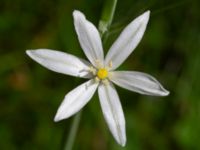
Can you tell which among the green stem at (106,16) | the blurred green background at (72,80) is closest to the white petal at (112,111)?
the green stem at (106,16)

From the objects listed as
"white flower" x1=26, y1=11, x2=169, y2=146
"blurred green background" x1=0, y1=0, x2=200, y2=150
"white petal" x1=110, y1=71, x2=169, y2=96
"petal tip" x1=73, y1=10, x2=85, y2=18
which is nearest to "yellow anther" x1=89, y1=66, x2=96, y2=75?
"white flower" x1=26, y1=11, x2=169, y2=146

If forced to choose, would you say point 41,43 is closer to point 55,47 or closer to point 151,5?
point 55,47

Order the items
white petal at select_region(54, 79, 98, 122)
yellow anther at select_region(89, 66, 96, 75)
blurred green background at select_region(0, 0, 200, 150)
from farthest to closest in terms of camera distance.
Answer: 1. blurred green background at select_region(0, 0, 200, 150)
2. yellow anther at select_region(89, 66, 96, 75)
3. white petal at select_region(54, 79, 98, 122)

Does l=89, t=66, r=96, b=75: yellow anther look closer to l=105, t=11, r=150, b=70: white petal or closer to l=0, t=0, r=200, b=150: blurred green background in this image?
l=105, t=11, r=150, b=70: white petal

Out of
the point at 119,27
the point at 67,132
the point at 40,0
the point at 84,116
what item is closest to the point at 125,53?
the point at 119,27

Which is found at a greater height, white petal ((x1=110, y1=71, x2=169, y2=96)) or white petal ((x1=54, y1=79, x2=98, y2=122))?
white petal ((x1=110, y1=71, x2=169, y2=96))

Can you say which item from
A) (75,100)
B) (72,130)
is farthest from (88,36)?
(72,130)

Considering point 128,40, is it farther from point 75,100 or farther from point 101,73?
point 75,100
